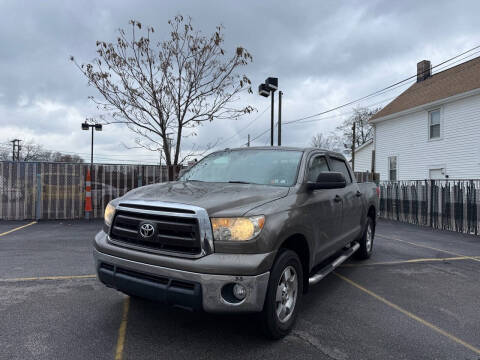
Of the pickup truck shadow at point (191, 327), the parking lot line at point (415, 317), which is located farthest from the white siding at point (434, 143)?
the pickup truck shadow at point (191, 327)

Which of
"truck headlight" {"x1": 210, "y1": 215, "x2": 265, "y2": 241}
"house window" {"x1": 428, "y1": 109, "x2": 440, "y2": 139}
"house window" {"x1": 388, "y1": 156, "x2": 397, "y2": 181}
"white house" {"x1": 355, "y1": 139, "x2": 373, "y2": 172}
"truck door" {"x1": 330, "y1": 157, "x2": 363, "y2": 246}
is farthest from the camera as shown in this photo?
"white house" {"x1": 355, "y1": 139, "x2": 373, "y2": 172}

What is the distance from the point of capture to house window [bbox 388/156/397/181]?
67.6 feet

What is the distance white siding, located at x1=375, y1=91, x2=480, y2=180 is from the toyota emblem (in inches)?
683

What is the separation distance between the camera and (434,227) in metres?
11.2

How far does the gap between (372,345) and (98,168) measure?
33.5 ft

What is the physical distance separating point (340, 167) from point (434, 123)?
16.0 m

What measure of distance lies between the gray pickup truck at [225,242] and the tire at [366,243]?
7.85 feet

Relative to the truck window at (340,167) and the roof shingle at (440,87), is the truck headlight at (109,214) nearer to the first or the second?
the truck window at (340,167)

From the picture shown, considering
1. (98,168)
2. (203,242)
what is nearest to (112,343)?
(203,242)

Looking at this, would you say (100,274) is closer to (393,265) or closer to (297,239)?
(297,239)

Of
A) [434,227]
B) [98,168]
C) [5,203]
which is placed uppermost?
[98,168]

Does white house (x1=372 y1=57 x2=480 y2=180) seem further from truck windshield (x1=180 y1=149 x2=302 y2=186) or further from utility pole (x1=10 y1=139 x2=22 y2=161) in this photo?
utility pole (x1=10 y1=139 x2=22 y2=161)

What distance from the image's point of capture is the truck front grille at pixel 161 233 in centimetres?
260

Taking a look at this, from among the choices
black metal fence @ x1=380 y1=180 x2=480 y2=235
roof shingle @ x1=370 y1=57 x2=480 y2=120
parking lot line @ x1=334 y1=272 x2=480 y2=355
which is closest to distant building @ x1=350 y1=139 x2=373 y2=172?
roof shingle @ x1=370 y1=57 x2=480 y2=120
